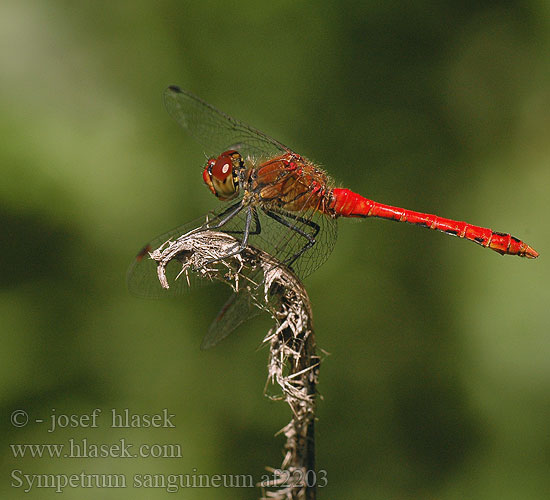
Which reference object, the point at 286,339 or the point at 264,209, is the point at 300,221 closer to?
the point at 264,209

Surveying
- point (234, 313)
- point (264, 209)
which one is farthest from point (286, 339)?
point (264, 209)

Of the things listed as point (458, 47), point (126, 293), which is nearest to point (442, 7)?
point (458, 47)

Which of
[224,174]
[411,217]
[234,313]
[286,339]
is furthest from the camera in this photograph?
[411,217]

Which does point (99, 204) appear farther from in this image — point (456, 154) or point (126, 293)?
point (456, 154)

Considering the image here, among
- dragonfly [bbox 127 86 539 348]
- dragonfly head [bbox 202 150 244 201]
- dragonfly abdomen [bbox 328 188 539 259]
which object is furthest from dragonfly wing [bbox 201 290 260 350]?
dragonfly abdomen [bbox 328 188 539 259]

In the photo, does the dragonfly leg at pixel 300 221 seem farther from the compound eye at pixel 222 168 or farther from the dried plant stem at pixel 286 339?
the dried plant stem at pixel 286 339

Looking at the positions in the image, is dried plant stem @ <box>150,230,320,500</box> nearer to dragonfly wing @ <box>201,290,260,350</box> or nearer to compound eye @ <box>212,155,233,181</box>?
dragonfly wing @ <box>201,290,260,350</box>
